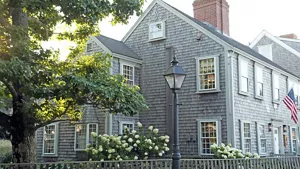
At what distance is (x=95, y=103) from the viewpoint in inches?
405

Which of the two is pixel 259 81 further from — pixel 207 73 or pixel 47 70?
pixel 47 70

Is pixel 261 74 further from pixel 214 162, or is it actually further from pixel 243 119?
pixel 214 162

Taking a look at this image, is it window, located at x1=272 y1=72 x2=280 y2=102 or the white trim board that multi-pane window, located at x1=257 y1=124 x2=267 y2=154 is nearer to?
window, located at x1=272 y1=72 x2=280 y2=102

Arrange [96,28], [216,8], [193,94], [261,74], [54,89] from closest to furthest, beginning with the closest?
[54,89] → [96,28] → [193,94] → [261,74] → [216,8]

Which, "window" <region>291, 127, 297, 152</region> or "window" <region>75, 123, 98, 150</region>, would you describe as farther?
"window" <region>291, 127, 297, 152</region>

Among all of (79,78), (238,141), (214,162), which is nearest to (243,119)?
(238,141)

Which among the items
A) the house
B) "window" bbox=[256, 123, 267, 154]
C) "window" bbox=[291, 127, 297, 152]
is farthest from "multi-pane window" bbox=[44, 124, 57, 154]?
"window" bbox=[291, 127, 297, 152]

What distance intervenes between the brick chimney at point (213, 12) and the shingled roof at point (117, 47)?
17.1ft

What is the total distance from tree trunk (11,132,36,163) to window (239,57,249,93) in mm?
10313

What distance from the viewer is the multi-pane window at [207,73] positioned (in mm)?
16500

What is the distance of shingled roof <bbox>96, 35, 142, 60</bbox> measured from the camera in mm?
17688

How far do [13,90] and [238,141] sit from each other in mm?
10236

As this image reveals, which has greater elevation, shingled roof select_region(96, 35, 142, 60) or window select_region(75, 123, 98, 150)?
shingled roof select_region(96, 35, 142, 60)

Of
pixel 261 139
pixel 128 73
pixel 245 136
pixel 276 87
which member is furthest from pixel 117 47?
pixel 276 87
